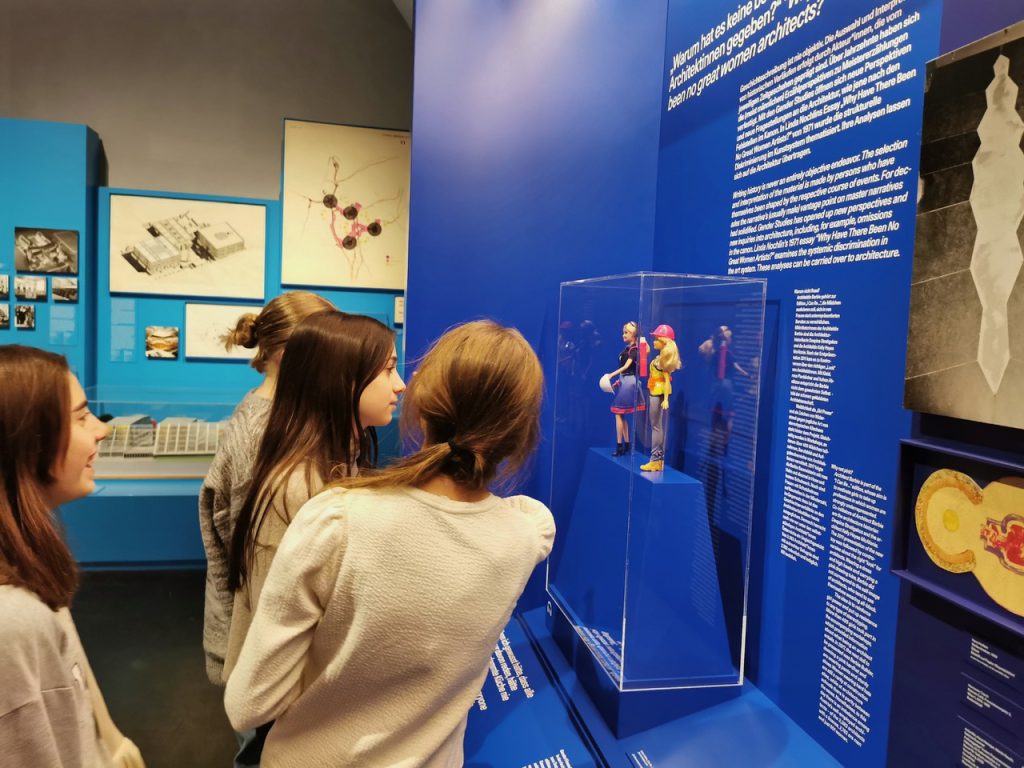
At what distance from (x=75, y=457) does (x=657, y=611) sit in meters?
1.55

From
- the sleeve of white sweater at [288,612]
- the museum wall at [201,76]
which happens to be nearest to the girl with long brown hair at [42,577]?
the sleeve of white sweater at [288,612]

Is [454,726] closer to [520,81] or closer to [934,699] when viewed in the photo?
[934,699]

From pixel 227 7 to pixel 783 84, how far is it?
4.35m

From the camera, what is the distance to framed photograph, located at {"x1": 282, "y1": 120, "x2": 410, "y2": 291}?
4.92 metres

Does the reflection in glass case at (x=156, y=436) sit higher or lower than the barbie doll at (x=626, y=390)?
lower

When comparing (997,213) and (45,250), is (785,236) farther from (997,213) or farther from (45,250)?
(45,250)

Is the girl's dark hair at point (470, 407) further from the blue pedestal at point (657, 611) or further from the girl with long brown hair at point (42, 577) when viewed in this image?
the blue pedestal at point (657, 611)

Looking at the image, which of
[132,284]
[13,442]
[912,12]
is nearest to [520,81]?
[912,12]

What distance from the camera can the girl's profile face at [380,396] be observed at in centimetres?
156

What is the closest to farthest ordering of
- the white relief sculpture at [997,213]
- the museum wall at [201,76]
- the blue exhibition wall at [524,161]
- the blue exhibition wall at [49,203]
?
1. the white relief sculpture at [997,213]
2. the blue exhibition wall at [524,161]
3. the blue exhibition wall at [49,203]
4. the museum wall at [201,76]

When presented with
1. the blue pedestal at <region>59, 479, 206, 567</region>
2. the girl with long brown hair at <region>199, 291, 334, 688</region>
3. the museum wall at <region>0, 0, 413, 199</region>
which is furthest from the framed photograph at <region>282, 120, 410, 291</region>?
the girl with long brown hair at <region>199, 291, 334, 688</region>

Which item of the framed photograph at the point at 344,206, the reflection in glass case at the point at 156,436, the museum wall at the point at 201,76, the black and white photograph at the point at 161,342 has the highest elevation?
the museum wall at the point at 201,76

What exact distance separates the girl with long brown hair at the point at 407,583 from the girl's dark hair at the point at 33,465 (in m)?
0.31

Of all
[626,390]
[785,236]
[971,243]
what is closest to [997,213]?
[971,243]
